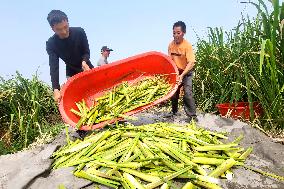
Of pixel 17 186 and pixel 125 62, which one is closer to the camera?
pixel 17 186

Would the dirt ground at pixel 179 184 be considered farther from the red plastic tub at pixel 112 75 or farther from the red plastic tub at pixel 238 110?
the red plastic tub at pixel 112 75

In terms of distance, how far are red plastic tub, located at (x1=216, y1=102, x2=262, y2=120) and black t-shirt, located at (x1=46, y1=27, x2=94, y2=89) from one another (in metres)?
2.25

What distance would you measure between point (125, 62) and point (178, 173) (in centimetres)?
281

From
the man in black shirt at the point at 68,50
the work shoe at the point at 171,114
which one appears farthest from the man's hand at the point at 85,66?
the work shoe at the point at 171,114

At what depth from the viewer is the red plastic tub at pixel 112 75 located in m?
5.42

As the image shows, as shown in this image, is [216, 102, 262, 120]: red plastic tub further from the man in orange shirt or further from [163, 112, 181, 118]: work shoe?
[163, 112, 181, 118]: work shoe

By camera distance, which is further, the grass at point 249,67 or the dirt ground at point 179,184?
the grass at point 249,67

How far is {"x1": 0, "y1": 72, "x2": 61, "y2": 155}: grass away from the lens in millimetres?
6973

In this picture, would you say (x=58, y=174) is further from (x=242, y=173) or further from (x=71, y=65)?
(x=71, y=65)

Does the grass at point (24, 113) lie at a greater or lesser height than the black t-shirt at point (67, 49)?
lesser

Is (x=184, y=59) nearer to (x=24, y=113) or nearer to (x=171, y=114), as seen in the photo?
(x=171, y=114)

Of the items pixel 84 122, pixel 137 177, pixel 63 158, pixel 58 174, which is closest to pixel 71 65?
pixel 84 122

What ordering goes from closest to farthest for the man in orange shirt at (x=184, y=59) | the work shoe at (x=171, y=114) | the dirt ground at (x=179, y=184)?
the dirt ground at (x=179, y=184) → the man in orange shirt at (x=184, y=59) → the work shoe at (x=171, y=114)

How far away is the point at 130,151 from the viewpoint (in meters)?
3.81
